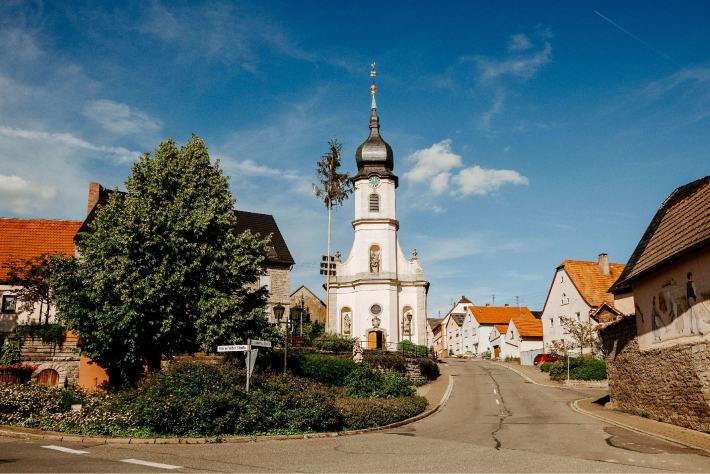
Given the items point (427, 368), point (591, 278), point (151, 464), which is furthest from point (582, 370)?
point (151, 464)

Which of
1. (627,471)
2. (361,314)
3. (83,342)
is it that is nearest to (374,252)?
(361,314)

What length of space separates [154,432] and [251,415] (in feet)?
7.98

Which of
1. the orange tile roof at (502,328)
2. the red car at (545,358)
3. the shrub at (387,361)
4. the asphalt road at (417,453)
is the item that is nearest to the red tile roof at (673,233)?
the asphalt road at (417,453)

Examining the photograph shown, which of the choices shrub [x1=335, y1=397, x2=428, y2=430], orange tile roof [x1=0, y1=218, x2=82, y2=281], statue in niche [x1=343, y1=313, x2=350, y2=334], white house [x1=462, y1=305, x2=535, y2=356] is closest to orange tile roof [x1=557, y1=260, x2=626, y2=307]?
statue in niche [x1=343, y1=313, x2=350, y2=334]

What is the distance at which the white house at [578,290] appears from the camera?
4356 cm

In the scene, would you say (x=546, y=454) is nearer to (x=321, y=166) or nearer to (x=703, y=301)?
(x=703, y=301)

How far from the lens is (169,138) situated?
23781mm

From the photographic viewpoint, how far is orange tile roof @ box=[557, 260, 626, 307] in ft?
143

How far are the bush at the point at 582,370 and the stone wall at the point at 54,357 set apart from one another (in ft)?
93.6

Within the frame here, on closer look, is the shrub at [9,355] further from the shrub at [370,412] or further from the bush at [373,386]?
the shrub at [370,412]

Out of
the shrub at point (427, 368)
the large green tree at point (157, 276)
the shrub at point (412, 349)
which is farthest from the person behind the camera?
the shrub at point (412, 349)

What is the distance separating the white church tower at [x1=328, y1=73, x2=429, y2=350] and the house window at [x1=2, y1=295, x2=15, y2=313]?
2327 cm

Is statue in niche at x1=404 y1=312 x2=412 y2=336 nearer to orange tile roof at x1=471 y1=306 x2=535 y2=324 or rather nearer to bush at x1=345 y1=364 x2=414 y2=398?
bush at x1=345 y1=364 x2=414 y2=398

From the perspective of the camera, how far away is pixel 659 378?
17031 mm
